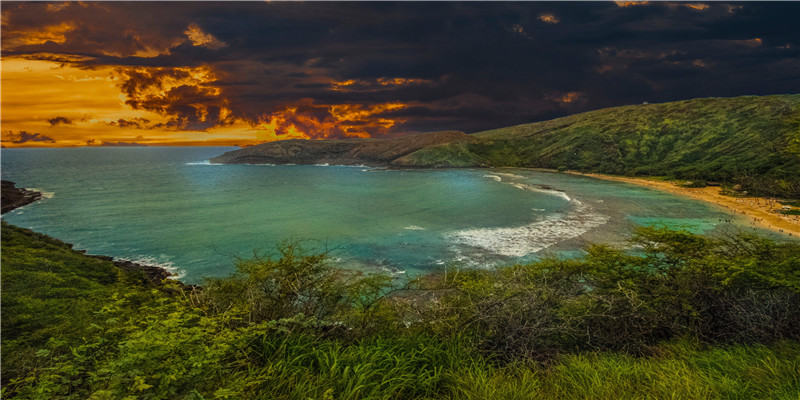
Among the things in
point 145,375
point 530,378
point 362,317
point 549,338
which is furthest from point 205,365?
point 549,338

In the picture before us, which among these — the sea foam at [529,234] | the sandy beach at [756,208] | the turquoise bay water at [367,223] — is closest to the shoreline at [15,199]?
the turquoise bay water at [367,223]

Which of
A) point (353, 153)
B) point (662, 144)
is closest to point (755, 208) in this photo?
point (662, 144)

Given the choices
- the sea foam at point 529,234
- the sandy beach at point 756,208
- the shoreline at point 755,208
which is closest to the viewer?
the sea foam at point 529,234

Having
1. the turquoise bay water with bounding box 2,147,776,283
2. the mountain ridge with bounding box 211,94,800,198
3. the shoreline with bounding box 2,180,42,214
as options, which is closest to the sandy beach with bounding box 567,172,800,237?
the turquoise bay water with bounding box 2,147,776,283

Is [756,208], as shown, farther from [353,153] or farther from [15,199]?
[353,153]

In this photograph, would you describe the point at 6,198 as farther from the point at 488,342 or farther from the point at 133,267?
the point at 488,342

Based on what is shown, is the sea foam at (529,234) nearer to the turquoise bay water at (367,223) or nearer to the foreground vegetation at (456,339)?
the turquoise bay water at (367,223)
